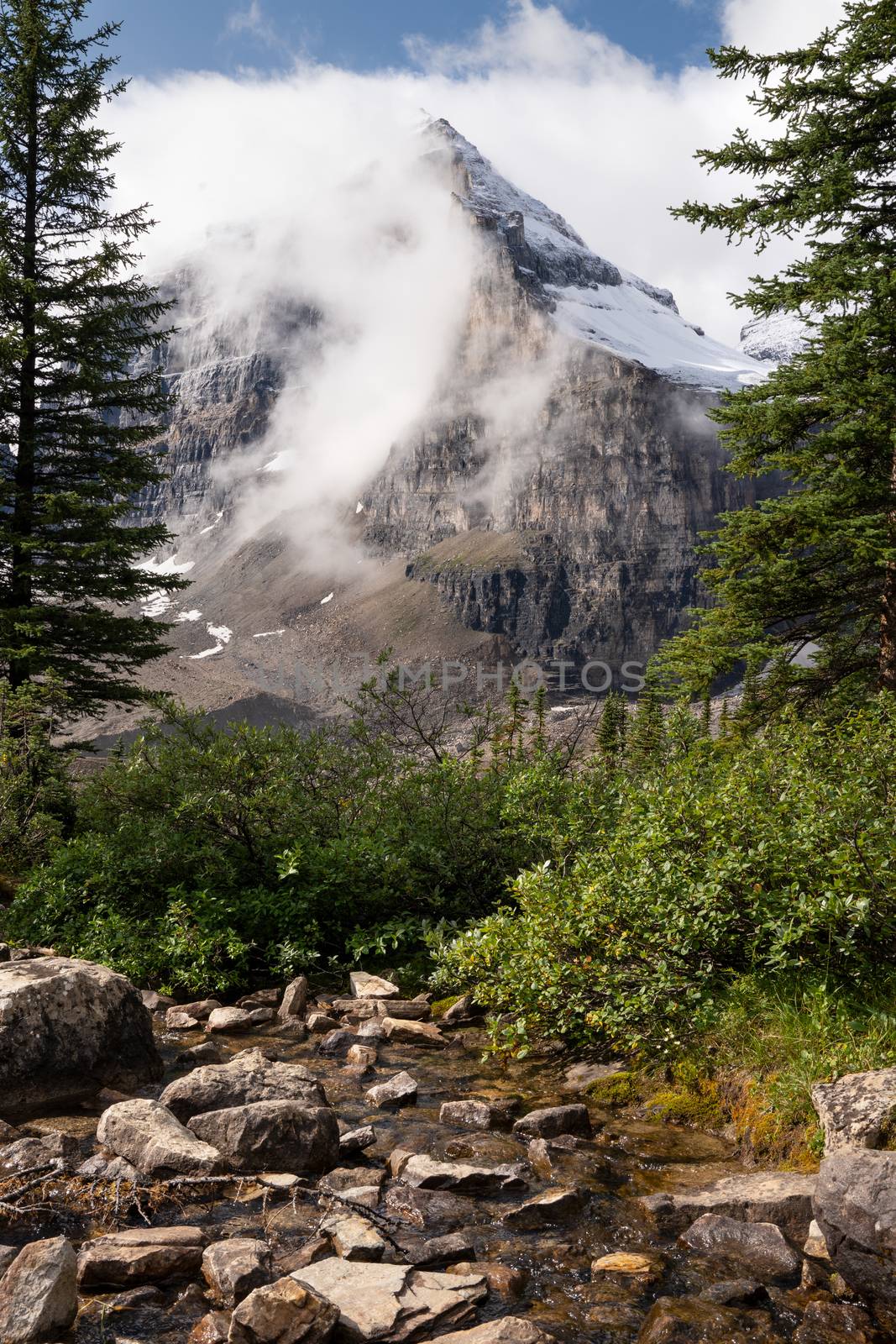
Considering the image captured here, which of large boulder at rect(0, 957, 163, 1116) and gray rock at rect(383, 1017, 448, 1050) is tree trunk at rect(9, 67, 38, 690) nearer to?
large boulder at rect(0, 957, 163, 1116)

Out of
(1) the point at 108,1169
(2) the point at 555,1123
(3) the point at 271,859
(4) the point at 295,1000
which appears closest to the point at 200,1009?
(4) the point at 295,1000

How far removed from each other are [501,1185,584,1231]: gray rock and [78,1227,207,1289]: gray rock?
1.86 meters

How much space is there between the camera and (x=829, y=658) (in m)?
15.1

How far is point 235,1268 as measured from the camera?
429cm

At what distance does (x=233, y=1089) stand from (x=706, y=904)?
386 centimetres

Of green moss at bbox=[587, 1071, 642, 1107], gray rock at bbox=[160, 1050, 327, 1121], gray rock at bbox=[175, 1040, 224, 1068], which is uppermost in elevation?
gray rock at bbox=[160, 1050, 327, 1121]

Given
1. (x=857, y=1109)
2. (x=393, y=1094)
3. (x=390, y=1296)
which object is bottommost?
(x=393, y=1094)

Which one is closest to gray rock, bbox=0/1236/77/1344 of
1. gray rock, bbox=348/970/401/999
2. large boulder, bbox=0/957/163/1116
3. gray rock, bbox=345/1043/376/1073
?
large boulder, bbox=0/957/163/1116

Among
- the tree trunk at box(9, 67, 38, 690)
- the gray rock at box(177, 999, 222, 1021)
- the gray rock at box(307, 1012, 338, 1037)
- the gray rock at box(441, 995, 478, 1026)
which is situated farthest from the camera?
the tree trunk at box(9, 67, 38, 690)

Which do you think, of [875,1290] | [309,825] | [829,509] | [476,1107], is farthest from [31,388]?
[875,1290]

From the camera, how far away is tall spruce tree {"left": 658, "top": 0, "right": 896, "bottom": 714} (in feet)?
40.1

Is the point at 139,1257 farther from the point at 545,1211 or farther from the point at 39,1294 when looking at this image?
the point at 545,1211

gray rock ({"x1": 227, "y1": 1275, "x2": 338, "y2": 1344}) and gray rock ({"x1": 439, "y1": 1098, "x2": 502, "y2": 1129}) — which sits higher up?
gray rock ({"x1": 227, "y1": 1275, "x2": 338, "y2": 1344})

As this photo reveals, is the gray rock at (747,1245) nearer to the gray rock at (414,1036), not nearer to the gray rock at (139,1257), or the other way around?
the gray rock at (139,1257)
